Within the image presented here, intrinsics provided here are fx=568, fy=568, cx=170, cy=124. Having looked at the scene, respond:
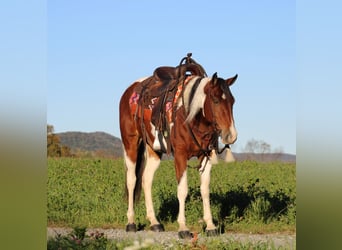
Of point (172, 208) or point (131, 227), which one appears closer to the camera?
point (131, 227)

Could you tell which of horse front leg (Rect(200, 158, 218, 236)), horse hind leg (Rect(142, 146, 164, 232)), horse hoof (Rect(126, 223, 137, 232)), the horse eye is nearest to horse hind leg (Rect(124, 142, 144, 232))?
horse hind leg (Rect(142, 146, 164, 232))

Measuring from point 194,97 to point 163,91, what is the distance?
3.62ft

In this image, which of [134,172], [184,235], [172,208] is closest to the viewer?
[184,235]

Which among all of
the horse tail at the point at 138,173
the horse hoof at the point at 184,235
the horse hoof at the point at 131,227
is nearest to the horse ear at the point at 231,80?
the horse hoof at the point at 184,235

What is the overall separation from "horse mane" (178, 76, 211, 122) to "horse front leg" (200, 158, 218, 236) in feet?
2.84

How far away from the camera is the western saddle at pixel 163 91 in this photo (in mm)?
8578

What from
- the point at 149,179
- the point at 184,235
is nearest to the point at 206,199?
the point at 184,235

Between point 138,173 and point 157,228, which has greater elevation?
point 138,173

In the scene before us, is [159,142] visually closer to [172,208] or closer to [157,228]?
[157,228]

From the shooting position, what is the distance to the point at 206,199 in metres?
8.34

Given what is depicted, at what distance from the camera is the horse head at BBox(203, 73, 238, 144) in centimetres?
734
